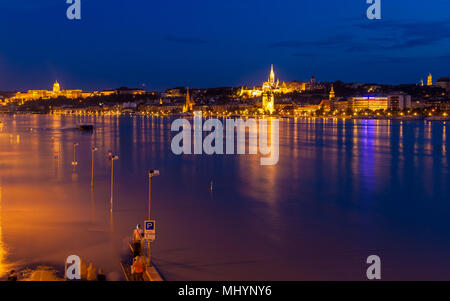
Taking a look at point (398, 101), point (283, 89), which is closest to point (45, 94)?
point (283, 89)

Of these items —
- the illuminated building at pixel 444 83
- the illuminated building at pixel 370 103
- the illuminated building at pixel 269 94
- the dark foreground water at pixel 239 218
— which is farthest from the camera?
the illuminated building at pixel 444 83

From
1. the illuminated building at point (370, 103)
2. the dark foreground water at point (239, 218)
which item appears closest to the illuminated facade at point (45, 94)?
the illuminated building at point (370, 103)

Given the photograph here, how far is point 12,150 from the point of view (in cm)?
2192

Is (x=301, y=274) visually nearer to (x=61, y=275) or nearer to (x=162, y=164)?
(x=61, y=275)

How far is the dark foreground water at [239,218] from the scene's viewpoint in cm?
614

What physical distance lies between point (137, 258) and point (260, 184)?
802 cm

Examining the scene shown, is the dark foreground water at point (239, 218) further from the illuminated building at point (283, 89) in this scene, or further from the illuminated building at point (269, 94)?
the illuminated building at point (283, 89)

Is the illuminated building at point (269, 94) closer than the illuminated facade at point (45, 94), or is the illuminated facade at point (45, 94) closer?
the illuminated building at point (269, 94)

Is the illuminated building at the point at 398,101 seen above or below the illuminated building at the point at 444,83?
below

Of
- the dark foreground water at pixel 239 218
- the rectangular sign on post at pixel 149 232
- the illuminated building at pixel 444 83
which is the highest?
the illuminated building at pixel 444 83

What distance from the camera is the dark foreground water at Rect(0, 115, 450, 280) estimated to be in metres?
6.14

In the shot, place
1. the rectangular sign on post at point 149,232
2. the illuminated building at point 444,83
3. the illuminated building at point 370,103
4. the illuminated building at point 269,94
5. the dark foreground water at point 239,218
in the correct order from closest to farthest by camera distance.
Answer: the rectangular sign on post at point 149,232, the dark foreground water at point 239,218, the illuminated building at point 370,103, the illuminated building at point 269,94, the illuminated building at point 444,83

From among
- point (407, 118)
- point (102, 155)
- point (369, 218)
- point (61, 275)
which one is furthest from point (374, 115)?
point (61, 275)

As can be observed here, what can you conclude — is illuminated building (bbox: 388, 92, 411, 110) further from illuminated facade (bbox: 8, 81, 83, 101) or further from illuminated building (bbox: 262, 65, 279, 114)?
illuminated facade (bbox: 8, 81, 83, 101)
